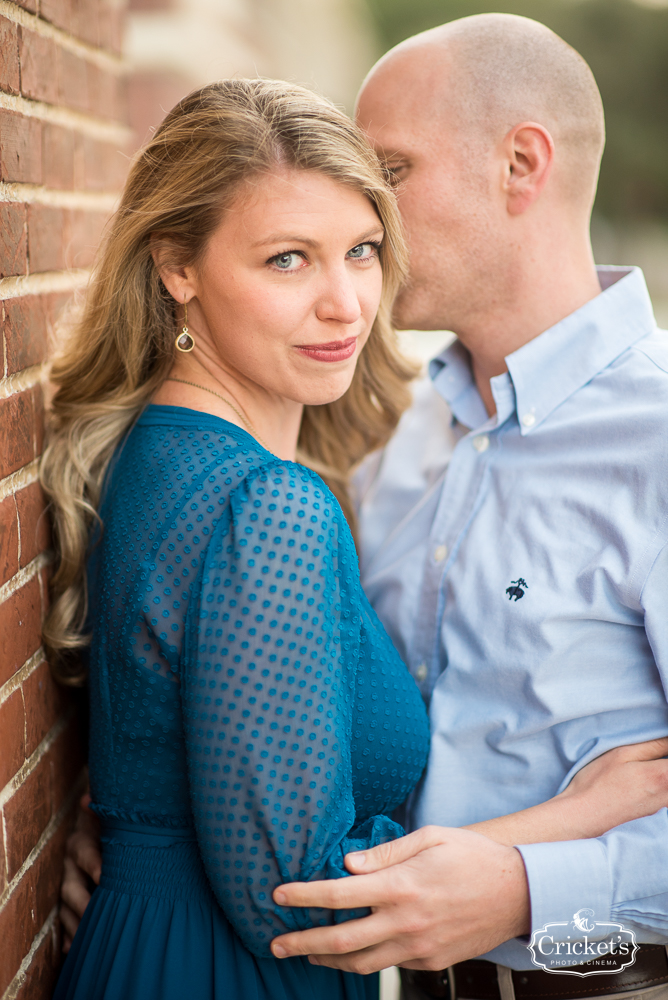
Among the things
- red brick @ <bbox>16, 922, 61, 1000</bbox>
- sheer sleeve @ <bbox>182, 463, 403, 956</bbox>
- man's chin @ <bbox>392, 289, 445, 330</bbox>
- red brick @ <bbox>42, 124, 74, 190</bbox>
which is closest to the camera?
sheer sleeve @ <bbox>182, 463, 403, 956</bbox>

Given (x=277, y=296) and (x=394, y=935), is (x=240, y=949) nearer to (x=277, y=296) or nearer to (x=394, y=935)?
(x=394, y=935)

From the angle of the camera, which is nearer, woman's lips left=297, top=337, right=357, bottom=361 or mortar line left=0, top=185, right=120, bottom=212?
mortar line left=0, top=185, right=120, bottom=212

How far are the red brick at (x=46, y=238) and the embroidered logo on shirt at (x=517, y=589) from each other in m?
1.12

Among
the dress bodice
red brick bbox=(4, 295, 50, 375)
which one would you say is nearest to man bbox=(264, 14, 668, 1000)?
the dress bodice

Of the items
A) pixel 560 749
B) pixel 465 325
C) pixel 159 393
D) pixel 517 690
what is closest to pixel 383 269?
pixel 465 325

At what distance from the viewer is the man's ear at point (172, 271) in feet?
5.01

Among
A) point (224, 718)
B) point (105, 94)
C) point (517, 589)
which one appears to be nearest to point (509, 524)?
point (517, 589)

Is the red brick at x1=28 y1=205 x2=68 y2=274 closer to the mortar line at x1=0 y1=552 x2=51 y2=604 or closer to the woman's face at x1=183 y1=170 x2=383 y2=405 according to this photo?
the woman's face at x1=183 y1=170 x2=383 y2=405

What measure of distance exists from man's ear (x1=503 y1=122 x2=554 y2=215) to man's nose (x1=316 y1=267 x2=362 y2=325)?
75 centimetres

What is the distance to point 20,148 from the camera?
1.42m

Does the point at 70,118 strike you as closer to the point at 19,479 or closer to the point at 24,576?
the point at 19,479

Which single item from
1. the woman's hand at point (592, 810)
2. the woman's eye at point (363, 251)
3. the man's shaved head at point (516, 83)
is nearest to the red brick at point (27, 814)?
the woman's hand at point (592, 810)

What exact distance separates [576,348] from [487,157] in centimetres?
54

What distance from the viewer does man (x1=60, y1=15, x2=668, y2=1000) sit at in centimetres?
139
